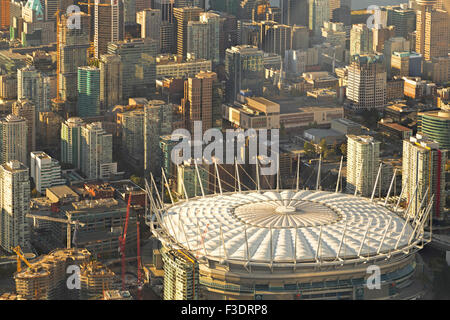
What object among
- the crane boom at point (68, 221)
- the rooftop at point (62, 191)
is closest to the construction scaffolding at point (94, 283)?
the crane boom at point (68, 221)

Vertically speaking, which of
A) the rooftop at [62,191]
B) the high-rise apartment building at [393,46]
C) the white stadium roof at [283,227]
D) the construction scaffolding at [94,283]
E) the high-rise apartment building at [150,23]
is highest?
the high-rise apartment building at [150,23]

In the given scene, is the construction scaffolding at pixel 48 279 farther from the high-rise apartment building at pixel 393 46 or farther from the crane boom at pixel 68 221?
the high-rise apartment building at pixel 393 46

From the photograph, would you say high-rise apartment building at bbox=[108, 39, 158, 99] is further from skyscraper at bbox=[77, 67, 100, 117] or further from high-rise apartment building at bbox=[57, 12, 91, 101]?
skyscraper at bbox=[77, 67, 100, 117]

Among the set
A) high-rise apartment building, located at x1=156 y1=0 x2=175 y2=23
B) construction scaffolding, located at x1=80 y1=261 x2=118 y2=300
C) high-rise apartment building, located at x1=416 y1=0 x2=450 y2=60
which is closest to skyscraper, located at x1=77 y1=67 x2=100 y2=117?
high-rise apartment building, located at x1=156 y1=0 x2=175 y2=23

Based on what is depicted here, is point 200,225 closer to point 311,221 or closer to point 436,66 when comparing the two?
point 311,221

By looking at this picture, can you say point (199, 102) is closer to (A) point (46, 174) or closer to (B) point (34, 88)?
(B) point (34, 88)

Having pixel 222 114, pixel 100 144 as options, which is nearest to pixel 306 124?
pixel 222 114

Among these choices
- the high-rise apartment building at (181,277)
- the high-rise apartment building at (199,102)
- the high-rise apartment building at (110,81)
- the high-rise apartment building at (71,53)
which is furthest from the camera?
the high-rise apartment building at (71,53)

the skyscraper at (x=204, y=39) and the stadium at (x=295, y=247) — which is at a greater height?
the skyscraper at (x=204, y=39)

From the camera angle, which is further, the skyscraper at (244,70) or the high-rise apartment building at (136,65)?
the high-rise apartment building at (136,65)
